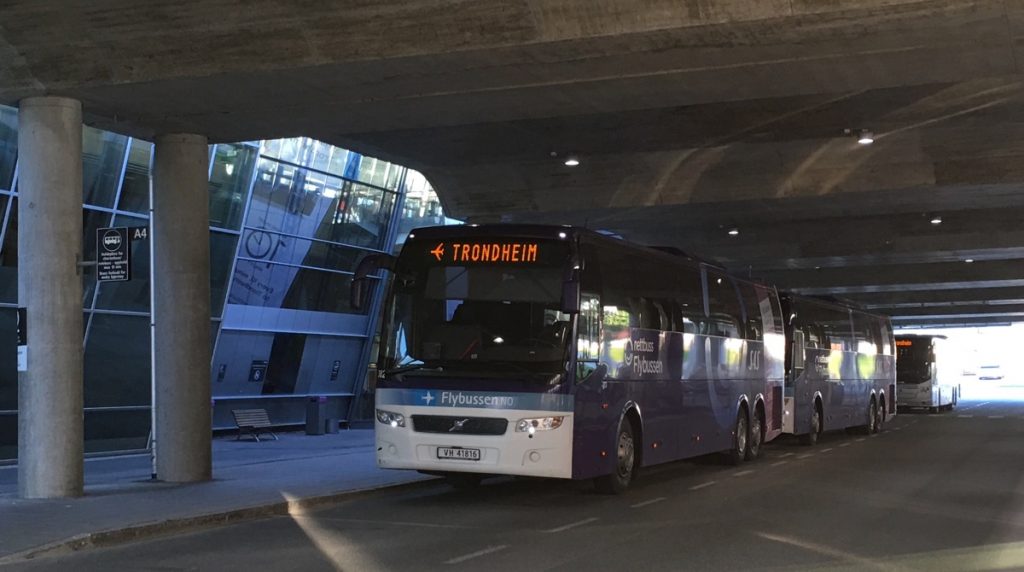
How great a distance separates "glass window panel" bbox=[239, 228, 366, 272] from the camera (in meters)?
29.8

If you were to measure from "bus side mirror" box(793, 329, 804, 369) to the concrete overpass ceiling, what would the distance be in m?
2.97

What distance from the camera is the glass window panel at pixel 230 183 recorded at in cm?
2714

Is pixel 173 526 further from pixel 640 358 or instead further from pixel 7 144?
pixel 7 144

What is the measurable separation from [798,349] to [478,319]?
14.0 m

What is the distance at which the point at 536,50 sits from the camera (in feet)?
40.8

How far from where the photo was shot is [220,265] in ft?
91.4

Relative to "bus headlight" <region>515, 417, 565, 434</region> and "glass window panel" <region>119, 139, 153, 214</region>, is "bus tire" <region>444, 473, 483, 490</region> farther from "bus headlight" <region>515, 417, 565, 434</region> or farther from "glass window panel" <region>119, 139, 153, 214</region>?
"glass window panel" <region>119, 139, 153, 214</region>

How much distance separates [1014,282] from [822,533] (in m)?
35.7

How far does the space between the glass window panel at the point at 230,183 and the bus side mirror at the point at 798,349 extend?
45.0 feet

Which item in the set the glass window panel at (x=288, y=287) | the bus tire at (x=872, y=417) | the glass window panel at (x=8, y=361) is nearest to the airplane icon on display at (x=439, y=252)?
the glass window panel at (x=8, y=361)

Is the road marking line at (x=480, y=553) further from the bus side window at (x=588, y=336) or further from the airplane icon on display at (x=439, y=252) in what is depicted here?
the airplane icon on display at (x=439, y=252)

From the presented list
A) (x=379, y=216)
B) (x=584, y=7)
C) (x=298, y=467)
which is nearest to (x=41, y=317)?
(x=298, y=467)

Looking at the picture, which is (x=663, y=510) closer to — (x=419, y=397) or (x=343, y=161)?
(x=419, y=397)

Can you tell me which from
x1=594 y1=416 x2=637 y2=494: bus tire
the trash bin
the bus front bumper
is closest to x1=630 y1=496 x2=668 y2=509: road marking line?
x1=594 y1=416 x2=637 y2=494: bus tire
